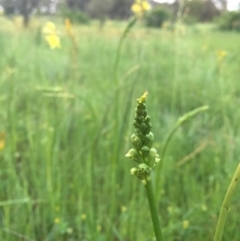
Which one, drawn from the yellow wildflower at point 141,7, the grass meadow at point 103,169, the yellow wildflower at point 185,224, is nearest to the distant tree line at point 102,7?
the grass meadow at point 103,169

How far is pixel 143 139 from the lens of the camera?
0.96ft

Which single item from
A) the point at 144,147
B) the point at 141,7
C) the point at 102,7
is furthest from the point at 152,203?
the point at 102,7

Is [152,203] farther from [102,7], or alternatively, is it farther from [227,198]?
[102,7]

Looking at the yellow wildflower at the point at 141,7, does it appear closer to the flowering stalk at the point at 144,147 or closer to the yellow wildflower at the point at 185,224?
the yellow wildflower at the point at 185,224

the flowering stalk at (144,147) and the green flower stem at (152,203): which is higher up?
the flowering stalk at (144,147)

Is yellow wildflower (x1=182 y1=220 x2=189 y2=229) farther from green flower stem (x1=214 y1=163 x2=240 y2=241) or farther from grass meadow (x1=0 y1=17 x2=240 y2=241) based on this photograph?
green flower stem (x1=214 y1=163 x2=240 y2=241)

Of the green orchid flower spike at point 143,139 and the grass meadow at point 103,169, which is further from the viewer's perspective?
the grass meadow at point 103,169

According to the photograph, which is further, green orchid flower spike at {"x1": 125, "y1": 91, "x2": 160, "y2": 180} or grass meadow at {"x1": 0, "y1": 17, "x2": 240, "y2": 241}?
grass meadow at {"x1": 0, "y1": 17, "x2": 240, "y2": 241}

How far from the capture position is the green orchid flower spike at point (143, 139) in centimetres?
29

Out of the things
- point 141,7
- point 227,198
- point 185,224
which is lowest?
point 185,224

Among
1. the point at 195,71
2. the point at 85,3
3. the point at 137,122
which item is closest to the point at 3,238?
the point at 137,122

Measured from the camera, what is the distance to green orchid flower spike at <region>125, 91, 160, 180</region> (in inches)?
11.4

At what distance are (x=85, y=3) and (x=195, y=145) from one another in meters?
2.49

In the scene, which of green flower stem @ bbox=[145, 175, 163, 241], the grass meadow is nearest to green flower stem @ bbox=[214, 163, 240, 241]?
green flower stem @ bbox=[145, 175, 163, 241]
